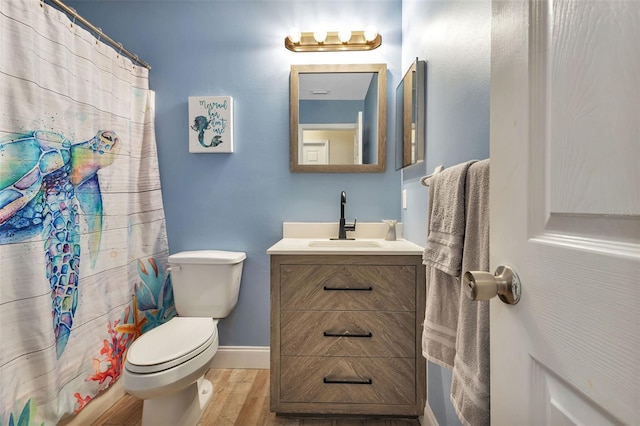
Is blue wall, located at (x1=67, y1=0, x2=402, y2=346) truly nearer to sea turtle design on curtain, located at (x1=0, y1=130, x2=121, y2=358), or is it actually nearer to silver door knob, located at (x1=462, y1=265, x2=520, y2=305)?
sea turtle design on curtain, located at (x1=0, y1=130, x2=121, y2=358)

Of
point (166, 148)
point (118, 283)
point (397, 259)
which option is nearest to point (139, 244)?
point (118, 283)

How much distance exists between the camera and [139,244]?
1945 mm

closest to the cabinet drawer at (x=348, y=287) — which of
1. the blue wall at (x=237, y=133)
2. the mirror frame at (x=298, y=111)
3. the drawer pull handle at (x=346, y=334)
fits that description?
the drawer pull handle at (x=346, y=334)

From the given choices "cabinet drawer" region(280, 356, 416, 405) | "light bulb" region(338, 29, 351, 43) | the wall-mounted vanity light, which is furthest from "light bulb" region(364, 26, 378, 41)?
"cabinet drawer" region(280, 356, 416, 405)

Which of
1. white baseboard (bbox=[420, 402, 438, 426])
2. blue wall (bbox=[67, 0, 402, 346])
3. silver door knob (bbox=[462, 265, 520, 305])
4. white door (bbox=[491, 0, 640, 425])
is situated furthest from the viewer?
blue wall (bbox=[67, 0, 402, 346])

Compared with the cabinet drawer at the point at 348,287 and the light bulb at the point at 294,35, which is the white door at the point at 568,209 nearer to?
the cabinet drawer at the point at 348,287

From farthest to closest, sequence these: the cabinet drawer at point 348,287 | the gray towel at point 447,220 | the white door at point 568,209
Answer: the cabinet drawer at point 348,287
the gray towel at point 447,220
the white door at point 568,209

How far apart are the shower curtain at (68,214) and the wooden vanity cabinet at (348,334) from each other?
874 millimetres

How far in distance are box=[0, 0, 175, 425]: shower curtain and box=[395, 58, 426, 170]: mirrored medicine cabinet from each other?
1511mm

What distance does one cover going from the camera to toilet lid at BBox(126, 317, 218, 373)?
1.32 m

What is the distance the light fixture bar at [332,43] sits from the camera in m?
2.03

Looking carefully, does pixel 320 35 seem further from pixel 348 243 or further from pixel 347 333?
pixel 347 333

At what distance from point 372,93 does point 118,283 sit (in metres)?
1.85

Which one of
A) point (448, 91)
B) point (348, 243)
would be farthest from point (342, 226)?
point (448, 91)
